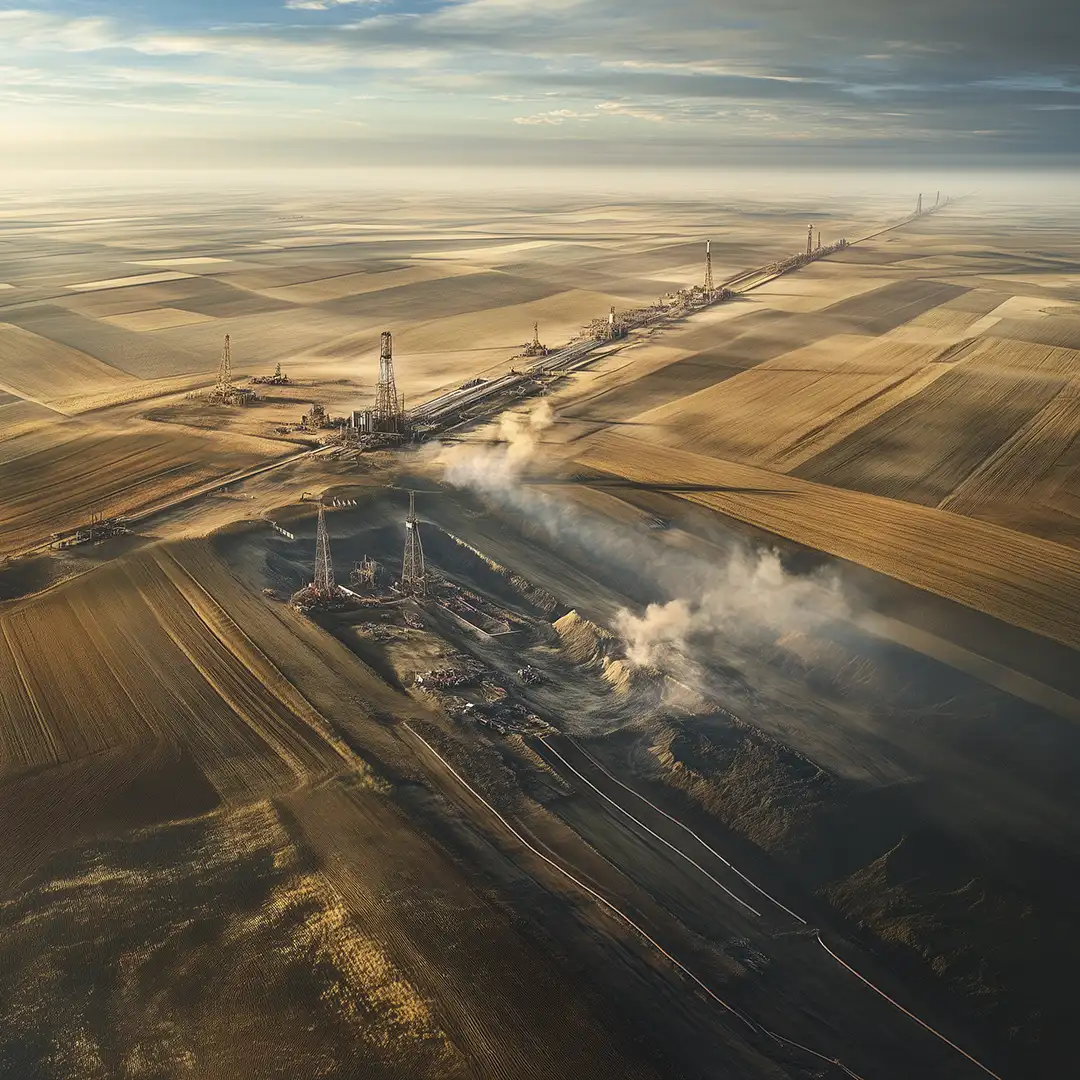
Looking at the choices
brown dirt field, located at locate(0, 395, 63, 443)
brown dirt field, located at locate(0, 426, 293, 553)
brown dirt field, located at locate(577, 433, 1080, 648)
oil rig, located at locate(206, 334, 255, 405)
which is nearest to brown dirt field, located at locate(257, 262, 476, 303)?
oil rig, located at locate(206, 334, 255, 405)

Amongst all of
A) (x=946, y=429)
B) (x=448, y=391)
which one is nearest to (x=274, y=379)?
(x=448, y=391)

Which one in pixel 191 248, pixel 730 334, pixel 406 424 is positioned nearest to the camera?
pixel 406 424

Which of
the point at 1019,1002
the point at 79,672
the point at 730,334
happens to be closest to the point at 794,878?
the point at 1019,1002

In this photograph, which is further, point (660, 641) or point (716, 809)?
point (660, 641)

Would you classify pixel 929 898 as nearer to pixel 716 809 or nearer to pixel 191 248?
pixel 716 809

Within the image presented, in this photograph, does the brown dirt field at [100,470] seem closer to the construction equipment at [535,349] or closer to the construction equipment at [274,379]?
the construction equipment at [274,379]

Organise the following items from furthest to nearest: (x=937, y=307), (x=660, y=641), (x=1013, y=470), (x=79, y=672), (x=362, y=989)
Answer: (x=937, y=307) → (x=1013, y=470) → (x=660, y=641) → (x=79, y=672) → (x=362, y=989)
